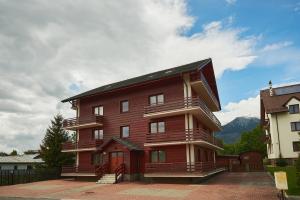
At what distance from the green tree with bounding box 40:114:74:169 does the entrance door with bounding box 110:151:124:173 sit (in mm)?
10196

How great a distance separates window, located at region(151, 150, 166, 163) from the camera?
24806 mm


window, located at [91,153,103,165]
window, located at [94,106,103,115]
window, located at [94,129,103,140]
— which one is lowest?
window, located at [91,153,103,165]

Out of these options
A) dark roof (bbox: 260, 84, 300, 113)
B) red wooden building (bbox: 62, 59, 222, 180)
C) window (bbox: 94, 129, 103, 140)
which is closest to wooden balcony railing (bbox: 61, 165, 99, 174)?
red wooden building (bbox: 62, 59, 222, 180)

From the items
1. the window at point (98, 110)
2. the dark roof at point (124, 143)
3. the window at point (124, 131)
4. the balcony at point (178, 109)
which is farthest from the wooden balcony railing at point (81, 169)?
the balcony at point (178, 109)

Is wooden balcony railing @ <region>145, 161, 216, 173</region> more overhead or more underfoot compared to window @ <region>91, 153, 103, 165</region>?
more underfoot

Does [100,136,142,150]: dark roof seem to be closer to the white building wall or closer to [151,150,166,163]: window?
[151,150,166,163]: window

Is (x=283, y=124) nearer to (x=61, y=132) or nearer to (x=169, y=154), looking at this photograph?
Answer: (x=169, y=154)

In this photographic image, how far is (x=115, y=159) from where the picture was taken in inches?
1038

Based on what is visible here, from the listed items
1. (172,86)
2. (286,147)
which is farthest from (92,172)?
(286,147)

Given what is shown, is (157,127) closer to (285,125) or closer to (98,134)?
(98,134)

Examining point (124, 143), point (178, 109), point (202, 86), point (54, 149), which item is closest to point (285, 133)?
point (202, 86)

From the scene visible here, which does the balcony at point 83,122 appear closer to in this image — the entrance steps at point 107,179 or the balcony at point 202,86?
the entrance steps at point 107,179

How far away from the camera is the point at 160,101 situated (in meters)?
26.2

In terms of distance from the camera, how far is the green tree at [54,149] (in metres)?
33.8
